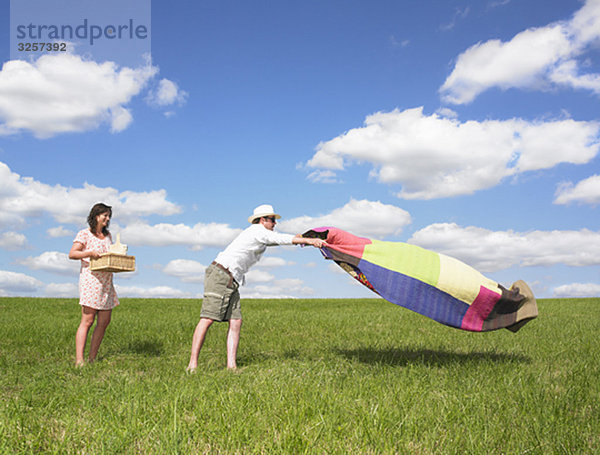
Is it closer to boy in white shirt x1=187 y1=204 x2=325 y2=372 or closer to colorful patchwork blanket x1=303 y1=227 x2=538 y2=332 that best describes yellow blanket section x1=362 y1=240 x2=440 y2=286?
colorful patchwork blanket x1=303 y1=227 x2=538 y2=332

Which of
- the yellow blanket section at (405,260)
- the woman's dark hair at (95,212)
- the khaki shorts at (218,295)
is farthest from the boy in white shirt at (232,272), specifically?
the woman's dark hair at (95,212)

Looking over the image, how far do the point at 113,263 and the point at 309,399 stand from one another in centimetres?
371

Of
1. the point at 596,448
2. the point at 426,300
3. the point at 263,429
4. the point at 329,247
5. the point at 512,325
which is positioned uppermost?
the point at 329,247

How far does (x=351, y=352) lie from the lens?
8.13 metres

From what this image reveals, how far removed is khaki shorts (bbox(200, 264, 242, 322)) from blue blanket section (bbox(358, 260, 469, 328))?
1.78 metres

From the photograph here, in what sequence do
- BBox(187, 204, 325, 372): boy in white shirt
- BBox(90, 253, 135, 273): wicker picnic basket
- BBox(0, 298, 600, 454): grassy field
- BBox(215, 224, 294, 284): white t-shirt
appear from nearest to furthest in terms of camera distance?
BBox(0, 298, 600, 454): grassy field
BBox(215, 224, 294, 284): white t-shirt
BBox(187, 204, 325, 372): boy in white shirt
BBox(90, 253, 135, 273): wicker picnic basket

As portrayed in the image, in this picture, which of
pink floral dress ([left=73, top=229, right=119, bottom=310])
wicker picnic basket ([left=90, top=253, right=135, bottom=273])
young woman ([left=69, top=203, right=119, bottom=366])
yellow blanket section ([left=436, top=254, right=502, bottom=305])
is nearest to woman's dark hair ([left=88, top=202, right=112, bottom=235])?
young woman ([left=69, top=203, right=119, bottom=366])

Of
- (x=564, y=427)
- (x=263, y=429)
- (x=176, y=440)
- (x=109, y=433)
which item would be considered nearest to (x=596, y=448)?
(x=564, y=427)

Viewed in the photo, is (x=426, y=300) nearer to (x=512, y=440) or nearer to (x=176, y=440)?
(x=512, y=440)

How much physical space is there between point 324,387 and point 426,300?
2.07 metres

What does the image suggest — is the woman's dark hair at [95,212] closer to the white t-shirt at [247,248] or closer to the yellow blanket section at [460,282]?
the white t-shirt at [247,248]

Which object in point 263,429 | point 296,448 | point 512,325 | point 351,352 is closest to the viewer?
point 296,448

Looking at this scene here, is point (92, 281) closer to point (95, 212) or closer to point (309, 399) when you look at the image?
point (95, 212)

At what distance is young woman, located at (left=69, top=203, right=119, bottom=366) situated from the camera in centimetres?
724
